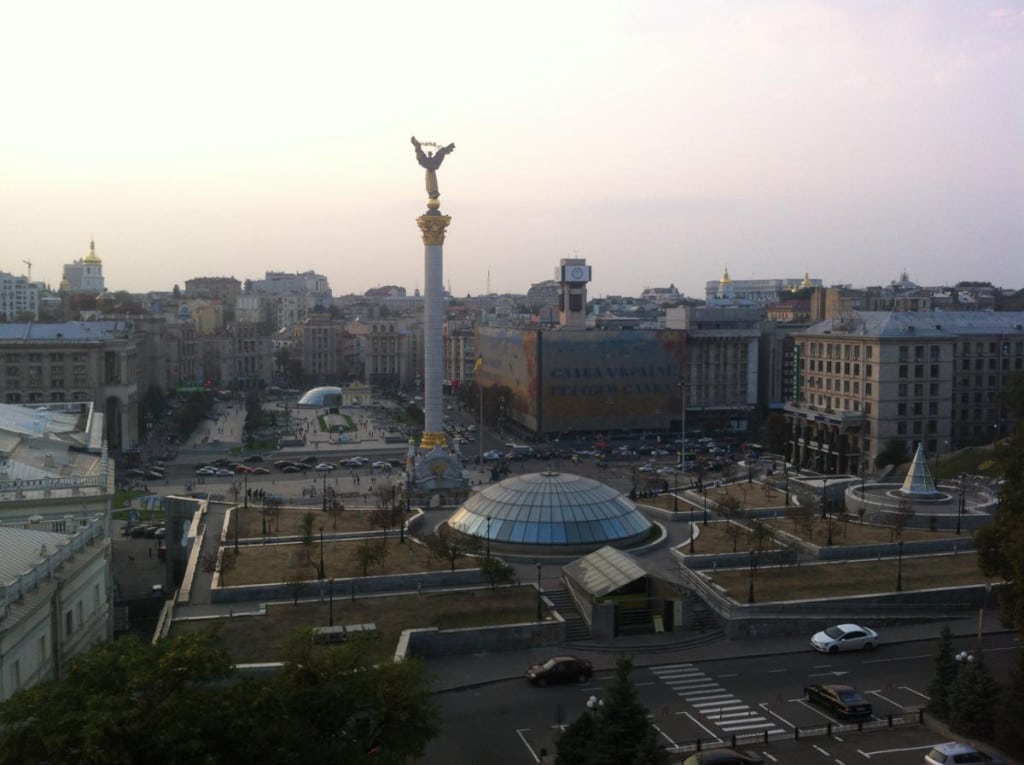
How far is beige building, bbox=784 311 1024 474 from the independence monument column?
2699cm

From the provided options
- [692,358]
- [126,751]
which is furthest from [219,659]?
[692,358]

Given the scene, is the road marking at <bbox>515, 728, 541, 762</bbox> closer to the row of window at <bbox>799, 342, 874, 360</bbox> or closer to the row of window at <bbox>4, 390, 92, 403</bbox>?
the row of window at <bbox>799, 342, 874, 360</bbox>

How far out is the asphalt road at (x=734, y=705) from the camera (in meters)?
21.5

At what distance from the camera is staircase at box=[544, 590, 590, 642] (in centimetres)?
2944

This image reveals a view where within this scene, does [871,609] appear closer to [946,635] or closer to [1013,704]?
[946,635]

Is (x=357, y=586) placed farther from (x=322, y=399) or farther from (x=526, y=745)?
(x=322, y=399)

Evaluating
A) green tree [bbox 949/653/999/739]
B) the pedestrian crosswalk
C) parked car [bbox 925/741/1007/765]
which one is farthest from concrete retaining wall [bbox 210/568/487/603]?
parked car [bbox 925/741/1007/765]

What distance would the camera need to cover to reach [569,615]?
30.7 m

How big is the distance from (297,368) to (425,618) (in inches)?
4387

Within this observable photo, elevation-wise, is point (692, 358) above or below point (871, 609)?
above

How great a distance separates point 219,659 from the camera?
50.2ft

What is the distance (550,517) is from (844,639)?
523 inches

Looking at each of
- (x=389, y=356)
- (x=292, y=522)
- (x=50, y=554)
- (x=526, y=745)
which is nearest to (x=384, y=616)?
(x=526, y=745)

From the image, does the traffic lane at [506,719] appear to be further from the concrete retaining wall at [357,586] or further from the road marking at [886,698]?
the concrete retaining wall at [357,586]
